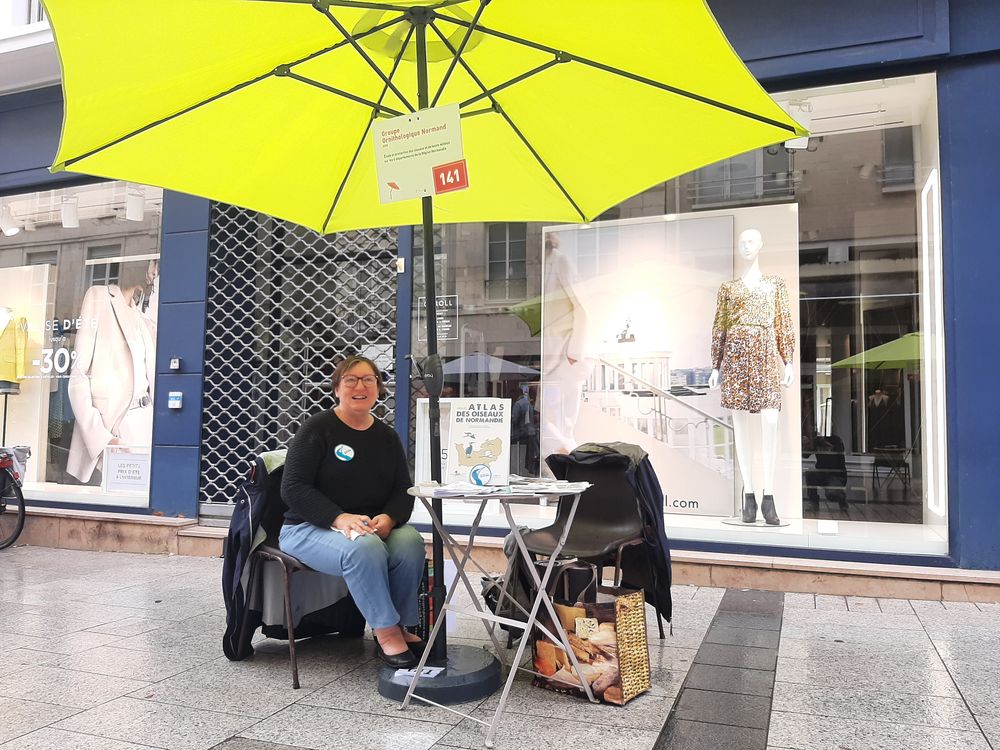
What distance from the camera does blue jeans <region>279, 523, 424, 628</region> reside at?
3090mm

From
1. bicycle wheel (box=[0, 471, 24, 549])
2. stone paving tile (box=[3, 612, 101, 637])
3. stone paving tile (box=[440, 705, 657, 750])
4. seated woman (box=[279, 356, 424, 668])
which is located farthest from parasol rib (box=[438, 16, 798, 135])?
bicycle wheel (box=[0, 471, 24, 549])

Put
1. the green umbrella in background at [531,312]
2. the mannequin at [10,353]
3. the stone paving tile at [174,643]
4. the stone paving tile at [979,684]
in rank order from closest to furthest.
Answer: the stone paving tile at [979,684]
the stone paving tile at [174,643]
the green umbrella in background at [531,312]
the mannequin at [10,353]

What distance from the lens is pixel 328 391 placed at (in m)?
6.59

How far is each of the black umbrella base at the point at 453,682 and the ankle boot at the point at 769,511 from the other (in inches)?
116

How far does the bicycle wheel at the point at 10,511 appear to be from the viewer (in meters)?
6.68

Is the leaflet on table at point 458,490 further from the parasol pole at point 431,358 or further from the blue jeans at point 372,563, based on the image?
the blue jeans at point 372,563

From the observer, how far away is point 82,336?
7.50 meters

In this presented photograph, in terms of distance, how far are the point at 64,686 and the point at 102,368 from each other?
4868mm

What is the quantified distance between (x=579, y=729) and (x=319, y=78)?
2699 millimetres

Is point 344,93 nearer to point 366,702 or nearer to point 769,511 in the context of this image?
point 366,702

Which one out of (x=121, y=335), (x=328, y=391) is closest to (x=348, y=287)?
(x=328, y=391)

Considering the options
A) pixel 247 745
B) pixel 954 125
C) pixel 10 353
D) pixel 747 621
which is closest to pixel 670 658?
pixel 747 621

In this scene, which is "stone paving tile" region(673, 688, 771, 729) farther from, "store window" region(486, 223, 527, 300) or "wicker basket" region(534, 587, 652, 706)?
"store window" region(486, 223, 527, 300)

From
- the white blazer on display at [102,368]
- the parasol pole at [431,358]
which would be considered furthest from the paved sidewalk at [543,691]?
the white blazer on display at [102,368]
